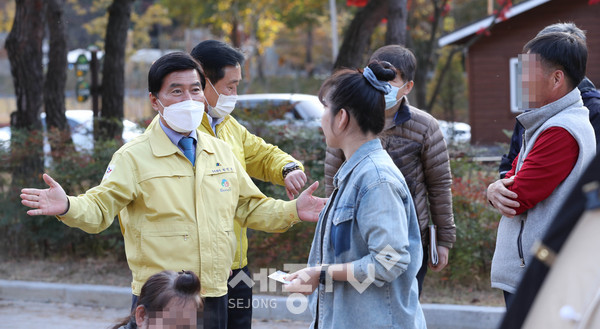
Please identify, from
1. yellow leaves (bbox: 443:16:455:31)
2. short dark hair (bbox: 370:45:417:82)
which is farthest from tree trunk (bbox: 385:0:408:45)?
yellow leaves (bbox: 443:16:455:31)

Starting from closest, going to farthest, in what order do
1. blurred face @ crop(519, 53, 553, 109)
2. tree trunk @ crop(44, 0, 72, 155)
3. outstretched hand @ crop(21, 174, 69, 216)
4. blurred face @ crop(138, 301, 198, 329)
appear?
1. blurred face @ crop(138, 301, 198, 329)
2. outstretched hand @ crop(21, 174, 69, 216)
3. blurred face @ crop(519, 53, 553, 109)
4. tree trunk @ crop(44, 0, 72, 155)

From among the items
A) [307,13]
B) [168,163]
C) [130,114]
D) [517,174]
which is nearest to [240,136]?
[168,163]

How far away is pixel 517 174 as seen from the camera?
3.20 metres

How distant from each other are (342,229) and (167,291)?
751mm

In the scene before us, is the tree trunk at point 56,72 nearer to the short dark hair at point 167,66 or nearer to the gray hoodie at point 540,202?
the short dark hair at point 167,66

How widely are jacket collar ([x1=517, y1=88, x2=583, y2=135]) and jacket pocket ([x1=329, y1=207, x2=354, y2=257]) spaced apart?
111 centimetres

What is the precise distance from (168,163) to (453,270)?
3.83 m

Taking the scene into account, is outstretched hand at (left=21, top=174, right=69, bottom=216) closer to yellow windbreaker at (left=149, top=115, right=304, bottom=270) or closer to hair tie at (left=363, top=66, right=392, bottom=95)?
yellow windbreaker at (left=149, top=115, right=304, bottom=270)

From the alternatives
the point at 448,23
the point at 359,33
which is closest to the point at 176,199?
the point at 359,33

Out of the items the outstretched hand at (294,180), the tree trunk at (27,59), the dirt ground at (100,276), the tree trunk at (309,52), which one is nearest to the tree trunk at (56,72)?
the tree trunk at (27,59)

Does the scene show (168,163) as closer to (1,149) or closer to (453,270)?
(453,270)

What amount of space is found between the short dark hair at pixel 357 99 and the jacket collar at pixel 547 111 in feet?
2.90

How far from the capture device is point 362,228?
2.56m

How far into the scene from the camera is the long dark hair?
277 centimetres
